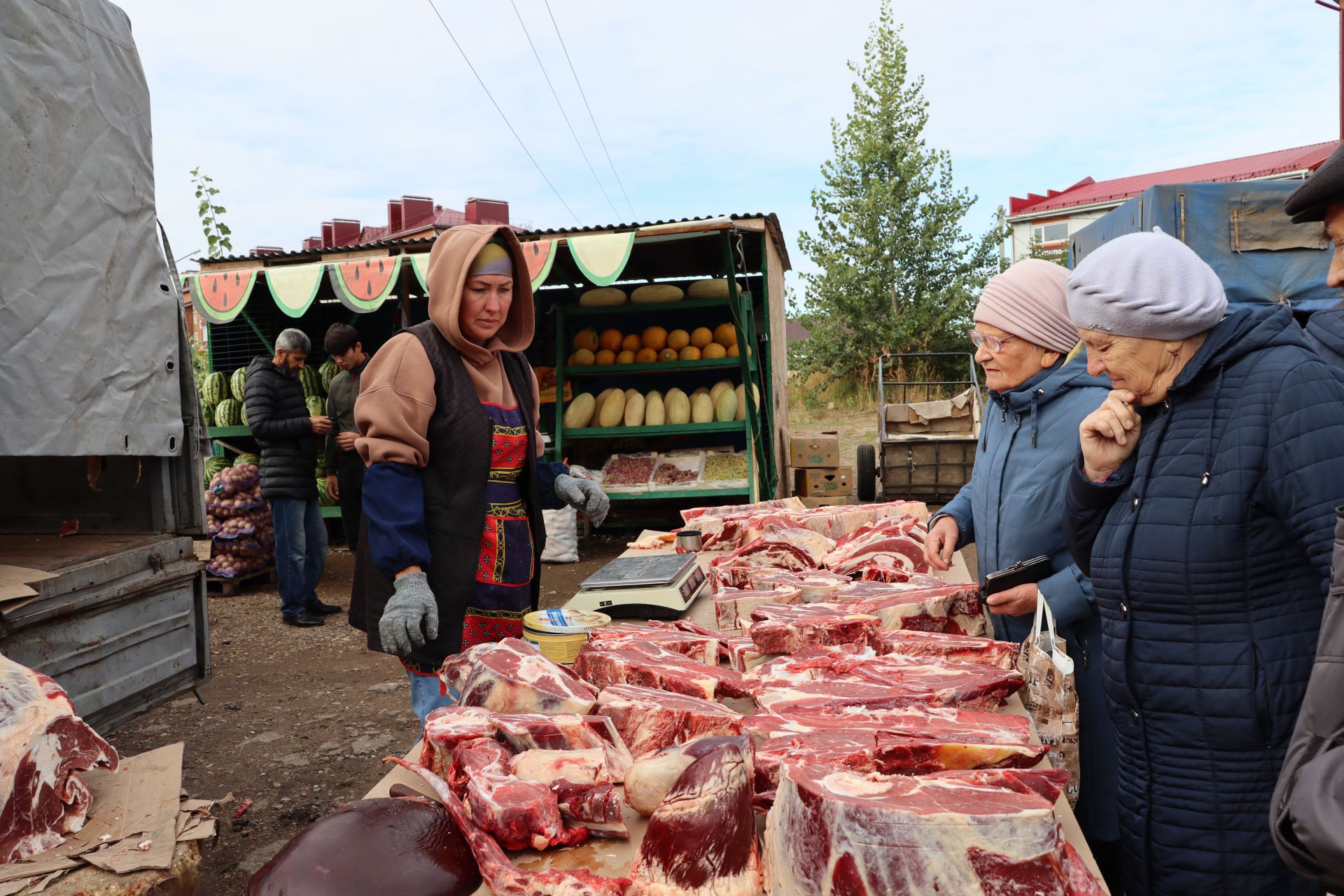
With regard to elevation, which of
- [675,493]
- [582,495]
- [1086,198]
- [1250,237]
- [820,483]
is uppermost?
[1086,198]

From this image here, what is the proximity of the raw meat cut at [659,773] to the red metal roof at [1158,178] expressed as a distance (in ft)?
122

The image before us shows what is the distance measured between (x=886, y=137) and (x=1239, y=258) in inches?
612

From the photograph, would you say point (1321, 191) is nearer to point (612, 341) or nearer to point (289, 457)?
point (289, 457)

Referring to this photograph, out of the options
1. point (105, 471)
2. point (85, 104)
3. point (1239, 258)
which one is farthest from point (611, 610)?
point (1239, 258)

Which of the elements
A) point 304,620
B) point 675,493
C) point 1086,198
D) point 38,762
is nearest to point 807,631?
point 38,762

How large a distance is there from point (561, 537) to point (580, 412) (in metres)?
1.39

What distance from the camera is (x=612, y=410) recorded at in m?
9.75

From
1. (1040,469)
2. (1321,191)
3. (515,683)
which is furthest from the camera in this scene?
(1040,469)

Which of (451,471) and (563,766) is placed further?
(451,471)

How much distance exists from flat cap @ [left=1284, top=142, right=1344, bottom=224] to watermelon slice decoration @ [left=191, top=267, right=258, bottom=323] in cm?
919

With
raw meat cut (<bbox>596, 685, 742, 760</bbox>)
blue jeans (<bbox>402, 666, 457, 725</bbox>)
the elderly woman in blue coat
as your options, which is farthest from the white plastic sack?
raw meat cut (<bbox>596, 685, 742, 760</bbox>)

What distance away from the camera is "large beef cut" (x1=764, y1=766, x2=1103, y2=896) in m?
1.29

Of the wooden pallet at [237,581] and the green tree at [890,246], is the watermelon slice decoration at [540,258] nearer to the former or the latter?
the wooden pallet at [237,581]

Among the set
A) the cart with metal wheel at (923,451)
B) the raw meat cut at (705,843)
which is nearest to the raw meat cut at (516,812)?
the raw meat cut at (705,843)
